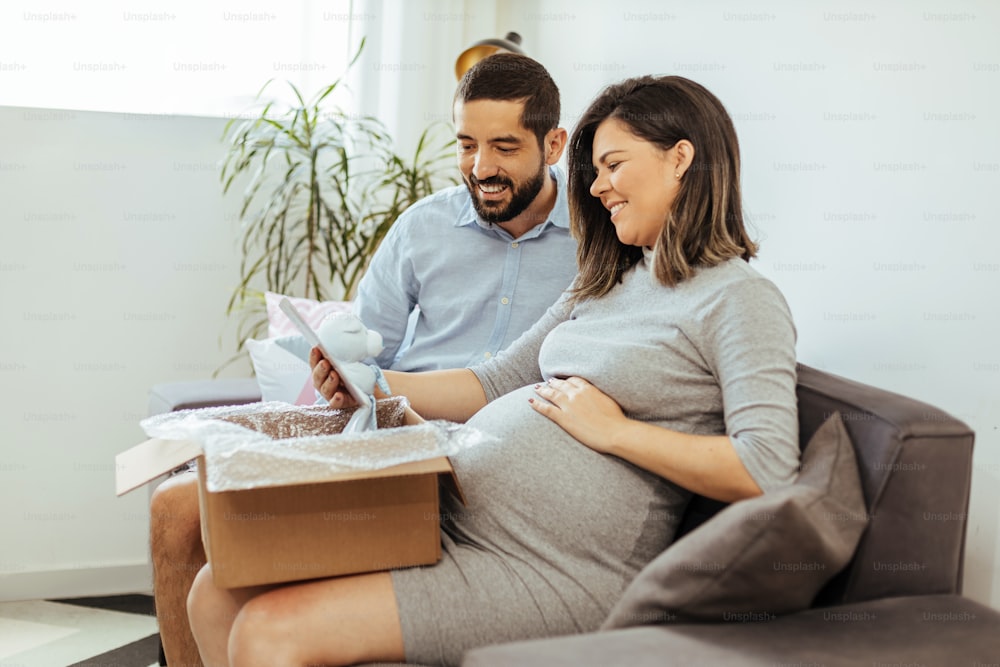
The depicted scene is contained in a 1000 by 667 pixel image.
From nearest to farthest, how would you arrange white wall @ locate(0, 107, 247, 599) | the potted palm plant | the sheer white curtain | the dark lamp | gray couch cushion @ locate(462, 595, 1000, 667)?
gray couch cushion @ locate(462, 595, 1000, 667)
the dark lamp
white wall @ locate(0, 107, 247, 599)
the potted palm plant
the sheer white curtain

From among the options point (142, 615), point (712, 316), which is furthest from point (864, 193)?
point (142, 615)

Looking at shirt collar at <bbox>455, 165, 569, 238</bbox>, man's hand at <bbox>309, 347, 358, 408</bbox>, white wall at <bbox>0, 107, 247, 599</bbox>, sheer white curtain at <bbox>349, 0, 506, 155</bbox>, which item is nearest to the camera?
man's hand at <bbox>309, 347, 358, 408</bbox>

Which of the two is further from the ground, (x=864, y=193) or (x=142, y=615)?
(x=864, y=193)

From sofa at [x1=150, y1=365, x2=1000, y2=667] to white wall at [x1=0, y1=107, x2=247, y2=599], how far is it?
2.05 meters

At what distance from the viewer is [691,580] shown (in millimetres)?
1087

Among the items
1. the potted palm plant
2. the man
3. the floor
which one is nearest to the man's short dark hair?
the man

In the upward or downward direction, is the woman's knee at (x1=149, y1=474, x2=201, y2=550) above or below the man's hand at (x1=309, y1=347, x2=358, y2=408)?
below

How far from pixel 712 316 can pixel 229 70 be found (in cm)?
207

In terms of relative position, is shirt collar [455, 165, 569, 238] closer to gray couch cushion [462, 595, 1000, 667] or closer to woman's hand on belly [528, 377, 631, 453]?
woman's hand on belly [528, 377, 631, 453]

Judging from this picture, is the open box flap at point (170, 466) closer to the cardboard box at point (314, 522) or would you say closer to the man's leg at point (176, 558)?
the cardboard box at point (314, 522)

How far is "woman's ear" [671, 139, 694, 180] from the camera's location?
150 centimetres

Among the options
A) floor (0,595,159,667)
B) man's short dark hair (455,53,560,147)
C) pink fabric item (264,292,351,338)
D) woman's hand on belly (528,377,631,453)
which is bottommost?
floor (0,595,159,667)

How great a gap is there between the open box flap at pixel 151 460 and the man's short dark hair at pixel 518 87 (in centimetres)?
100

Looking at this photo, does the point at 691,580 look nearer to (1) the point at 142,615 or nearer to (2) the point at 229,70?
(1) the point at 142,615
